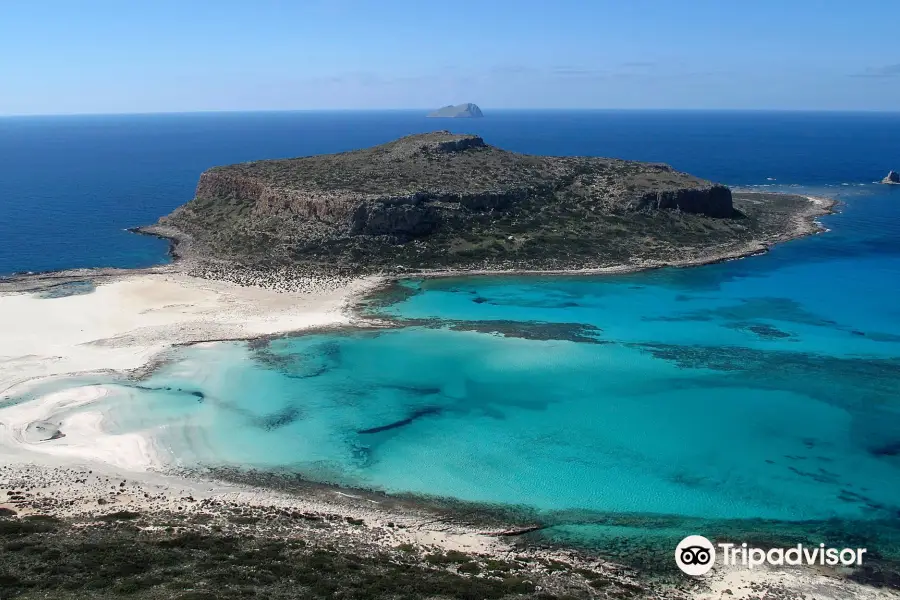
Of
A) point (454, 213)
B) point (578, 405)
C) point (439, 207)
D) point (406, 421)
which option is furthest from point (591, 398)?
point (439, 207)

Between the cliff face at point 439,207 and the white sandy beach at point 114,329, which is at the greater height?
the cliff face at point 439,207

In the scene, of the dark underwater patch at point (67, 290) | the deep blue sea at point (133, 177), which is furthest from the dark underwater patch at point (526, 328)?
the deep blue sea at point (133, 177)

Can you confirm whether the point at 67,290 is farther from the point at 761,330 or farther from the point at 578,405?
the point at 761,330

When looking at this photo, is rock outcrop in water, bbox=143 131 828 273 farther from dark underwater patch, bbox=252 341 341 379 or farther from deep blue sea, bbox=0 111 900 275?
dark underwater patch, bbox=252 341 341 379

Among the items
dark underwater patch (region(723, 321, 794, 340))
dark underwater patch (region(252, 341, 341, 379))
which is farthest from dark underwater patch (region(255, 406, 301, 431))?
dark underwater patch (region(723, 321, 794, 340))

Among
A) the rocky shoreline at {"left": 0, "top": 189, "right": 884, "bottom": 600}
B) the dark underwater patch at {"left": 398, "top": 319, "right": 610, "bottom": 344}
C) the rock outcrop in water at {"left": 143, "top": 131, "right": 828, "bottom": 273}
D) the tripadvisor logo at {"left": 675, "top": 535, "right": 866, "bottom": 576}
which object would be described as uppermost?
the rock outcrop in water at {"left": 143, "top": 131, "right": 828, "bottom": 273}

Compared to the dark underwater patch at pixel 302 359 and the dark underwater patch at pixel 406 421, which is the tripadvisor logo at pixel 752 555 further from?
the dark underwater patch at pixel 302 359
